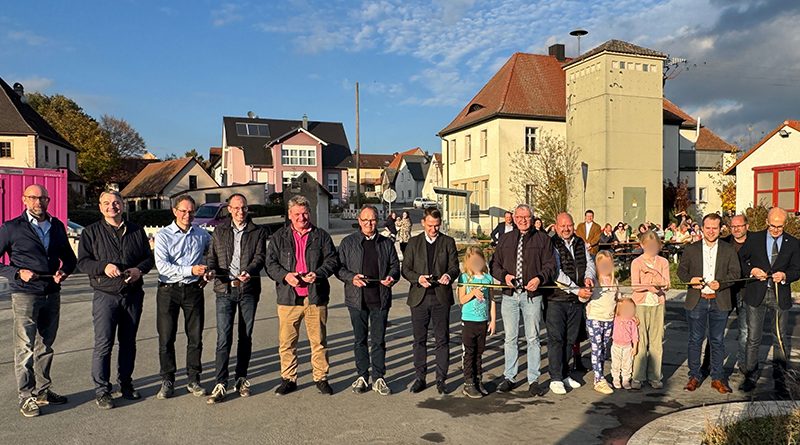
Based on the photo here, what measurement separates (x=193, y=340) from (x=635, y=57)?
27.3 m

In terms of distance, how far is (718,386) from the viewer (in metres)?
6.55

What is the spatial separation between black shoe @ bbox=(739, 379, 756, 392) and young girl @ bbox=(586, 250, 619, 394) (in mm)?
1422

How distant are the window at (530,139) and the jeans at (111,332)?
93.0 feet

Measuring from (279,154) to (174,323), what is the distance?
179 feet

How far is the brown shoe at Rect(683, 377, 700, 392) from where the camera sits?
659 centimetres

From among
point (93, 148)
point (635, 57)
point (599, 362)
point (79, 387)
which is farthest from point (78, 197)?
point (599, 362)

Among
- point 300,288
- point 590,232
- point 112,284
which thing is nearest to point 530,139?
point 590,232

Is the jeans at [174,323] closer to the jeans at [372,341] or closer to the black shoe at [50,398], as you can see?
the black shoe at [50,398]

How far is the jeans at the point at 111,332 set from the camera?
6.01 meters

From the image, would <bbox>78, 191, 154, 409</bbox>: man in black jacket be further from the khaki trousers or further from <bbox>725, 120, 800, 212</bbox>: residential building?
<bbox>725, 120, 800, 212</bbox>: residential building

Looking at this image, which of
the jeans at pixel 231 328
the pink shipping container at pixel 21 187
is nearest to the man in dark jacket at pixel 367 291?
the jeans at pixel 231 328

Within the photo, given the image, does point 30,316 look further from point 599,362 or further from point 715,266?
point 715,266

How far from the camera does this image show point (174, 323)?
20.9 feet

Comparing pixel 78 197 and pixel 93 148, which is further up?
pixel 93 148
